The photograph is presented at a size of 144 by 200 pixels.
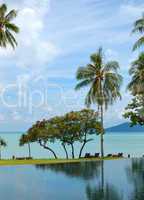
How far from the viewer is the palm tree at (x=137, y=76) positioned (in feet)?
144

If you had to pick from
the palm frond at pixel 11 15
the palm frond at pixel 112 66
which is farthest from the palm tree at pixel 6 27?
the palm frond at pixel 112 66

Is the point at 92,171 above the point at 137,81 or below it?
below

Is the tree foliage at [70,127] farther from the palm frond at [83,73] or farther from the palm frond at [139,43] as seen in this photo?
the palm frond at [139,43]

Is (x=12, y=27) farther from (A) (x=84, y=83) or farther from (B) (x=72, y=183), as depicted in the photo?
(B) (x=72, y=183)

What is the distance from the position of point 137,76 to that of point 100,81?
421 cm

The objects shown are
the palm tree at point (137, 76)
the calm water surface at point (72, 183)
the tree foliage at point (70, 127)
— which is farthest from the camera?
the tree foliage at point (70, 127)

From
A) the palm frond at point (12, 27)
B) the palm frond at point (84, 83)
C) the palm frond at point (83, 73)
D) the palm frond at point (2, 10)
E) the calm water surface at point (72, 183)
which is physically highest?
the palm frond at point (2, 10)

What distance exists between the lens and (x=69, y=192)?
20.8 m

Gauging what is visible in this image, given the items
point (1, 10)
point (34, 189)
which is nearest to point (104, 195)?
point (34, 189)

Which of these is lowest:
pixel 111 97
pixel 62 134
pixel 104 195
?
pixel 104 195

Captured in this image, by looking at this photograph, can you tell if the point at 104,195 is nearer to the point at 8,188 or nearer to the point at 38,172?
the point at 8,188

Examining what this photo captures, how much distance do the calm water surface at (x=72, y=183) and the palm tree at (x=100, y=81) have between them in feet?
48.3

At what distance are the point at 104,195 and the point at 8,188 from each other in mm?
5385

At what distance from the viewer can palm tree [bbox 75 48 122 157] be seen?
154 feet
